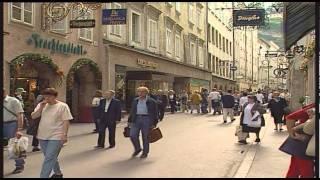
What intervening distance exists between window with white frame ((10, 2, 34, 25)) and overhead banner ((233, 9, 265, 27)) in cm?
908

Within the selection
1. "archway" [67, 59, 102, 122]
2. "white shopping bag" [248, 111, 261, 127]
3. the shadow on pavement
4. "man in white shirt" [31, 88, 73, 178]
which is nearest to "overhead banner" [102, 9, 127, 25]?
"archway" [67, 59, 102, 122]

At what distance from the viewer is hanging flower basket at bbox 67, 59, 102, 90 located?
2205 centimetres

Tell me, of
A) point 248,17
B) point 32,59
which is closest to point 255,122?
point 32,59

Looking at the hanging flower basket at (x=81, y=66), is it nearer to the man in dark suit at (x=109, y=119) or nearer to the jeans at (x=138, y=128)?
the man in dark suit at (x=109, y=119)

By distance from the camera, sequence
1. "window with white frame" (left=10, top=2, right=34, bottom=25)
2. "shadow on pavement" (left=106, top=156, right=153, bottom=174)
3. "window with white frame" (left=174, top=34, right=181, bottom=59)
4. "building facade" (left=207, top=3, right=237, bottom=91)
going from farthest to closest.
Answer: "building facade" (left=207, top=3, right=237, bottom=91) < "window with white frame" (left=174, top=34, right=181, bottom=59) < "window with white frame" (left=10, top=2, right=34, bottom=25) < "shadow on pavement" (left=106, top=156, right=153, bottom=174)

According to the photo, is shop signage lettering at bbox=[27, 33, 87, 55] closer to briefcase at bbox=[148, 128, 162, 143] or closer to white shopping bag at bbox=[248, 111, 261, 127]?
briefcase at bbox=[148, 128, 162, 143]

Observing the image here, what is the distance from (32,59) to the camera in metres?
19.3

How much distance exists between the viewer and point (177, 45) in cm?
4138

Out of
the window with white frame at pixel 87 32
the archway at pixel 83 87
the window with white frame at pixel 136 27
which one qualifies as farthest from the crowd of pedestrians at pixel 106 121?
the window with white frame at pixel 136 27

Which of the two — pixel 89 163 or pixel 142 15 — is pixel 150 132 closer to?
pixel 89 163

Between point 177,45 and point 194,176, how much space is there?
32.4 meters

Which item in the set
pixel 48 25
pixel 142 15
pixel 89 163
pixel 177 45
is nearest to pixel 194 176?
pixel 89 163

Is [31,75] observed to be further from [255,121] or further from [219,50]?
[219,50]

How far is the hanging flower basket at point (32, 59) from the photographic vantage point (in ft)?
59.2
